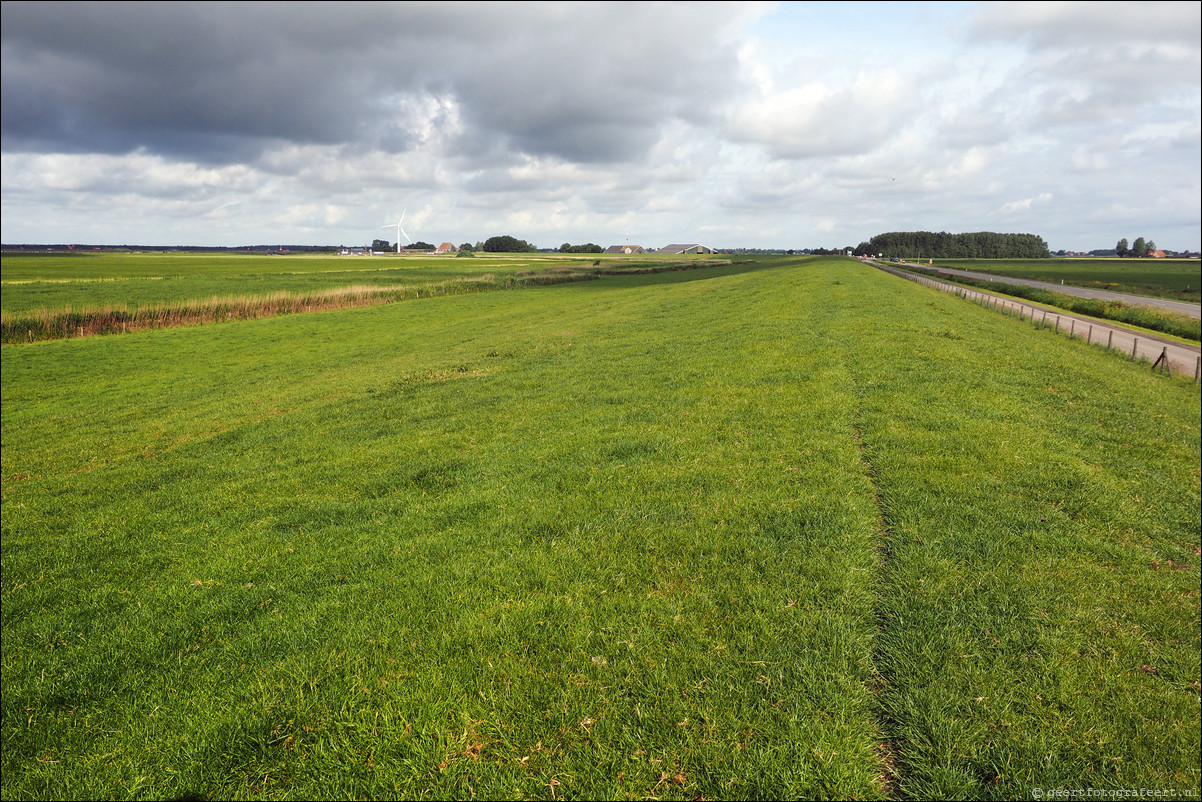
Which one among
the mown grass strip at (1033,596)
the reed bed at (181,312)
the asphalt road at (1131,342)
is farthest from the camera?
the reed bed at (181,312)

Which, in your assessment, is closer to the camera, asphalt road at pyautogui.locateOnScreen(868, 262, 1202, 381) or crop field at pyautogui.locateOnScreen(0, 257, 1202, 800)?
crop field at pyautogui.locateOnScreen(0, 257, 1202, 800)

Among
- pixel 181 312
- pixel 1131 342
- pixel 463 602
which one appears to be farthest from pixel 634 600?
pixel 181 312

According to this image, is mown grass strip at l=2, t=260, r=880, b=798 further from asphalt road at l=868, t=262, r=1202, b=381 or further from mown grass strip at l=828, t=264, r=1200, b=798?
asphalt road at l=868, t=262, r=1202, b=381

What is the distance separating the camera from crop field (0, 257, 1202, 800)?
4500 mm

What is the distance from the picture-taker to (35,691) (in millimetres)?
6086

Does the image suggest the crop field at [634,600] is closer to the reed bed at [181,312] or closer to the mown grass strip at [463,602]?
the mown grass strip at [463,602]

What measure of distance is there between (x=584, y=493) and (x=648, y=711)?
4.63 metres

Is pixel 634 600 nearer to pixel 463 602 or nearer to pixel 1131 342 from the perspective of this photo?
pixel 463 602

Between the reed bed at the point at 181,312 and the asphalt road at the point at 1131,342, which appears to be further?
the reed bed at the point at 181,312

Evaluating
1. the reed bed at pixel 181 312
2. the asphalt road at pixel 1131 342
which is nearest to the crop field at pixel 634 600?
the asphalt road at pixel 1131 342

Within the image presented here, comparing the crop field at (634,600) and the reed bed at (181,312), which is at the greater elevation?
the reed bed at (181,312)

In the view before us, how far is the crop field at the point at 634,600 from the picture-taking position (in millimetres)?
4500

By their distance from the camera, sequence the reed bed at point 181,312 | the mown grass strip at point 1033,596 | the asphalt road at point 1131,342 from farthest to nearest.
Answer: the reed bed at point 181,312 < the asphalt road at point 1131,342 < the mown grass strip at point 1033,596

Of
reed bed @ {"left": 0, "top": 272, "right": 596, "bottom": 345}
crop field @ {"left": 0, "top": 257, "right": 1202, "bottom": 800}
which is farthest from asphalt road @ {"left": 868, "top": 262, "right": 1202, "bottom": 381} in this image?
reed bed @ {"left": 0, "top": 272, "right": 596, "bottom": 345}
